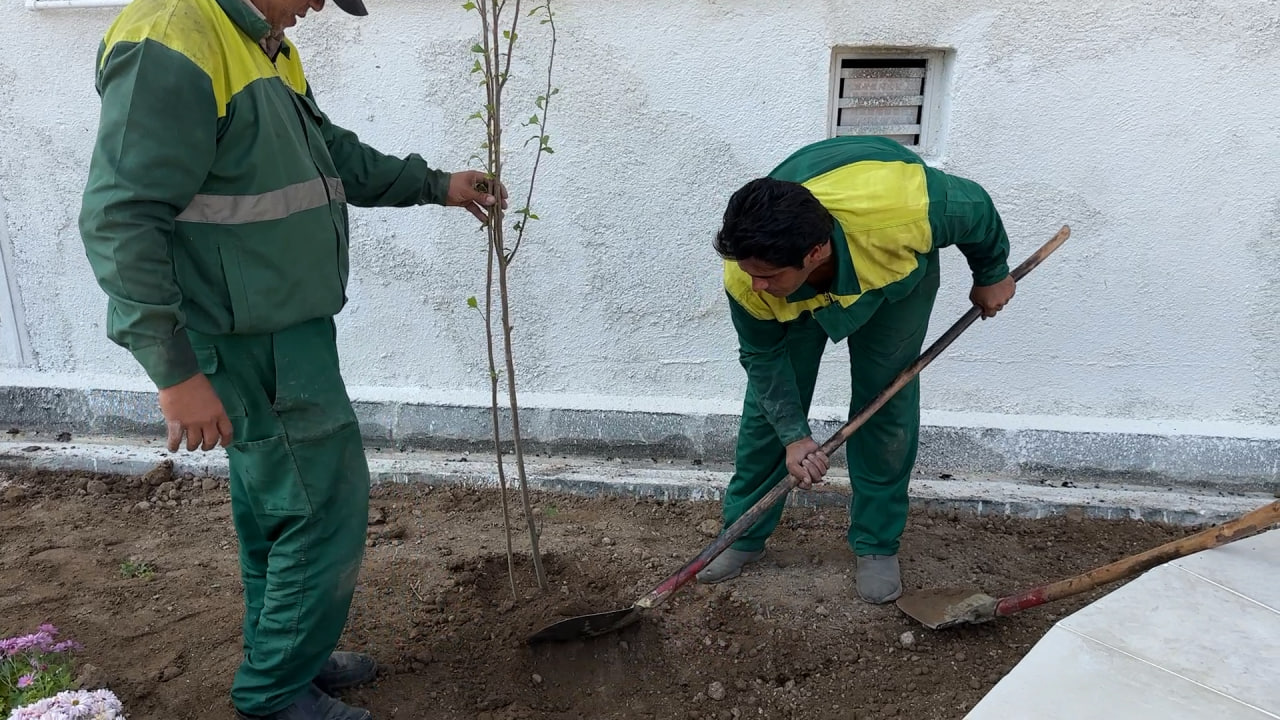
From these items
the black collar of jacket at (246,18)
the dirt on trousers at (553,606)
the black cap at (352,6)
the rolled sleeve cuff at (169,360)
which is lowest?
the dirt on trousers at (553,606)

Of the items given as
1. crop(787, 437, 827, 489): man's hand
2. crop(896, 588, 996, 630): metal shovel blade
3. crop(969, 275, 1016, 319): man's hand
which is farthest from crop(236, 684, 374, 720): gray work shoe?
crop(969, 275, 1016, 319): man's hand

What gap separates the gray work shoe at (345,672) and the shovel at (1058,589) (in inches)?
61.5

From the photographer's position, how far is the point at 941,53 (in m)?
3.04

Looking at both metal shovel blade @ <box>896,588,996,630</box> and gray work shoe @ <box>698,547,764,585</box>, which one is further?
gray work shoe @ <box>698,547,764,585</box>

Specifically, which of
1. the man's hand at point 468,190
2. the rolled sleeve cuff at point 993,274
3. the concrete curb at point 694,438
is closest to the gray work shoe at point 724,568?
the concrete curb at point 694,438

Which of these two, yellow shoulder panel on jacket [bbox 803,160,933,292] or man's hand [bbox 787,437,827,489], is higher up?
yellow shoulder panel on jacket [bbox 803,160,933,292]

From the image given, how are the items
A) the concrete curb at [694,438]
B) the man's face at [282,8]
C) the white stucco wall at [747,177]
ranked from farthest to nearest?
1. the concrete curb at [694,438]
2. the white stucco wall at [747,177]
3. the man's face at [282,8]

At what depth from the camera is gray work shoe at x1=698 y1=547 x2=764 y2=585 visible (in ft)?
9.08

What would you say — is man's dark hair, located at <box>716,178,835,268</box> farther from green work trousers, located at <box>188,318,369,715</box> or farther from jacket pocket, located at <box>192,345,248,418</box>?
jacket pocket, located at <box>192,345,248,418</box>

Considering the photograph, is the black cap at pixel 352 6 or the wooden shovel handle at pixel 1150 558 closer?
the wooden shovel handle at pixel 1150 558

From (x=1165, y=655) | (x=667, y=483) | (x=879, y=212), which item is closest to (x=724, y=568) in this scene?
(x=667, y=483)

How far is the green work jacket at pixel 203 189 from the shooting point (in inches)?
59.2

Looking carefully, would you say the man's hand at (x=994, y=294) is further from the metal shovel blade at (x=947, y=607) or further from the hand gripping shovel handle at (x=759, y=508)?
the metal shovel blade at (x=947, y=607)

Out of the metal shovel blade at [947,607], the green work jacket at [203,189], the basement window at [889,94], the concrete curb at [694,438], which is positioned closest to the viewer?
the green work jacket at [203,189]
